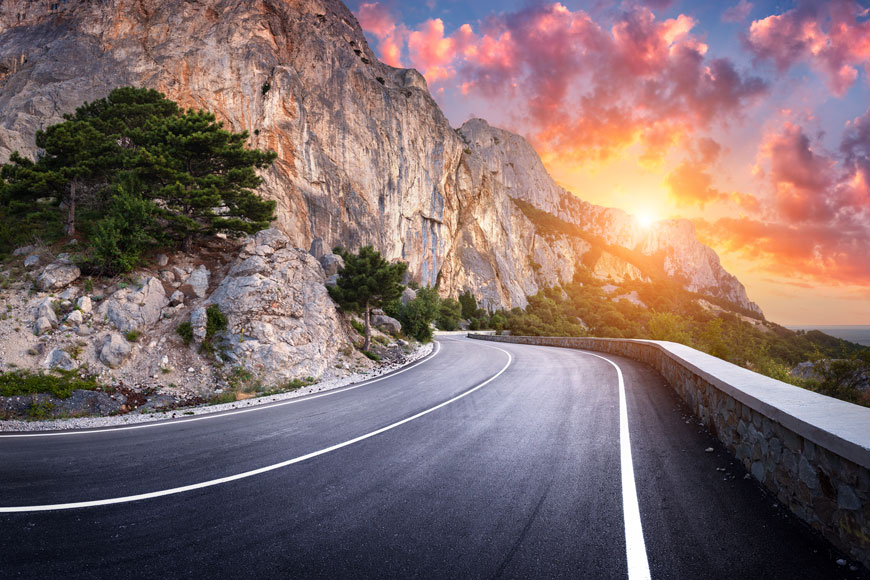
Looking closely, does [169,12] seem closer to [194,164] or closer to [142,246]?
[194,164]

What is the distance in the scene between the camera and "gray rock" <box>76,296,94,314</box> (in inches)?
436

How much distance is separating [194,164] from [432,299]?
22710 mm

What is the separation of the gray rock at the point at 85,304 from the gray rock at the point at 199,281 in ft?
9.93

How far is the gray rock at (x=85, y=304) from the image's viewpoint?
1107 cm

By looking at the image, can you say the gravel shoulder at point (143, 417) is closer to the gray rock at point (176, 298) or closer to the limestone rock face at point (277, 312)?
the limestone rock face at point (277, 312)

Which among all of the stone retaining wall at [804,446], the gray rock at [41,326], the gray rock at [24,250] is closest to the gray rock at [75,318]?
the gray rock at [41,326]

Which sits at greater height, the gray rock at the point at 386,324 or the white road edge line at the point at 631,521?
the white road edge line at the point at 631,521

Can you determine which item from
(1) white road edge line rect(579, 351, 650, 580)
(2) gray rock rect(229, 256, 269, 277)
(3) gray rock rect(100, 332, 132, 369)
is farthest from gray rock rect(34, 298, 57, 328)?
(1) white road edge line rect(579, 351, 650, 580)

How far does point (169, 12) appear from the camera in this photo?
40688mm

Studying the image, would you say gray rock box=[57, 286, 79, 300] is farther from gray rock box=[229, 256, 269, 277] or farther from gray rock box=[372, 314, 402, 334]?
gray rock box=[372, 314, 402, 334]

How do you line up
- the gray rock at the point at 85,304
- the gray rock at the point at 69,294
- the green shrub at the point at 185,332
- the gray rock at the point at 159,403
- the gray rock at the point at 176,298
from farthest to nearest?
the gray rock at the point at 176,298 → the green shrub at the point at 185,332 → the gray rock at the point at 69,294 → the gray rock at the point at 85,304 → the gray rock at the point at 159,403

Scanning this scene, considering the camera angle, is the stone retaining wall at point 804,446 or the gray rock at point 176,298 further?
the gray rock at point 176,298

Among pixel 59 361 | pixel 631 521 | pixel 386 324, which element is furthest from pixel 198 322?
pixel 386 324

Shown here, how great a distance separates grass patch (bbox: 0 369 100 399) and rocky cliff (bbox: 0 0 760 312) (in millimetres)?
28189
